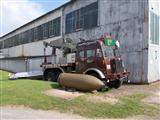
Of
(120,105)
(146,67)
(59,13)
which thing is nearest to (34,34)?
(59,13)

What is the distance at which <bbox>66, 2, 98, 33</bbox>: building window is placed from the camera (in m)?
24.9

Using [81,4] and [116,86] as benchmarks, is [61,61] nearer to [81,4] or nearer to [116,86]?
[116,86]

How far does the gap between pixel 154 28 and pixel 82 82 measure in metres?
8.81

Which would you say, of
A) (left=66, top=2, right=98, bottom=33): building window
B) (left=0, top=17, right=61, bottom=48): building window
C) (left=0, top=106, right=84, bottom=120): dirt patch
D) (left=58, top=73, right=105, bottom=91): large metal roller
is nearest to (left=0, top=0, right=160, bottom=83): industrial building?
(left=66, top=2, right=98, bottom=33): building window

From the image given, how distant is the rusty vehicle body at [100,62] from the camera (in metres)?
15.4

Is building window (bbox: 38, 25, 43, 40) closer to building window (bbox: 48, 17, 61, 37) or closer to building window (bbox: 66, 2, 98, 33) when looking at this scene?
building window (bbox: 48, 17, 61, 37)

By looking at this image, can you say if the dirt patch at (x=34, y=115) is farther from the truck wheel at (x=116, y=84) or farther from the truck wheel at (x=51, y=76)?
the truck wheel at (x=51, y=76)

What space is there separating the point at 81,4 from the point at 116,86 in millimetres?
12782

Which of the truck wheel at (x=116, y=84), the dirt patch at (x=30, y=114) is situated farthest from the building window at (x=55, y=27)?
the dirt patch at (x=30, y=114)

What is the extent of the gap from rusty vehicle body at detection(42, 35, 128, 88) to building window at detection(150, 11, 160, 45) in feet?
16.0

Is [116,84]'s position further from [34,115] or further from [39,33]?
[39,33]

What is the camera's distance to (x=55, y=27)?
108 feet

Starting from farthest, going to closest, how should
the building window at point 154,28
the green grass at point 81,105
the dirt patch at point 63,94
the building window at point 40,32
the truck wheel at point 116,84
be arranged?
the building window at point 40,32 → the building window at point 154,28 → the truck wheel at point 116,84 → the dirt patch at point 63,94 → the green grass at point 81,105

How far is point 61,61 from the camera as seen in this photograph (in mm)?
19172
